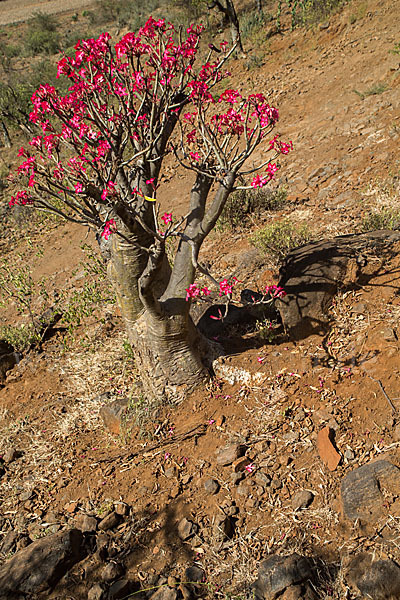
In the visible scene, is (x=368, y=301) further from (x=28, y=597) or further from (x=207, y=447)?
(x=28, y=597)

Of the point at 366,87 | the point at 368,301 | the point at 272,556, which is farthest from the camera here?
the point at 366,87

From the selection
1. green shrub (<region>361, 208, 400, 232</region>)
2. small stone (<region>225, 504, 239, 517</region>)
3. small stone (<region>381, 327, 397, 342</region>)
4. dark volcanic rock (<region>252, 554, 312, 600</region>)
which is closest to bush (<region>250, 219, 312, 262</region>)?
green shrub (<region>361, 208, 400, 232</region>)

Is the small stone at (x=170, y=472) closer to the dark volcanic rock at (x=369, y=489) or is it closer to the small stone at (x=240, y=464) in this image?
the small stone at (x=240, y=464)

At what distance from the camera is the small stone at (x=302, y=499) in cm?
256

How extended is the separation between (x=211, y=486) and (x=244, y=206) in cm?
491

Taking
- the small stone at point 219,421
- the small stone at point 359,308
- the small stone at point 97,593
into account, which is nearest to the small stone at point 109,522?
the small stone at point 97,593

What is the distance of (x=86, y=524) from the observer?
9.53ft

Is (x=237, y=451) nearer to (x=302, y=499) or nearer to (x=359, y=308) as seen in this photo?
(x=302, y=499)

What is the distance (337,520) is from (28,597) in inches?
75.1

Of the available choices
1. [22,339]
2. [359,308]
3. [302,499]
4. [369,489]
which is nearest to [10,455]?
[22,339]

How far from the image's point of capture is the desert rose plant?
2699mm

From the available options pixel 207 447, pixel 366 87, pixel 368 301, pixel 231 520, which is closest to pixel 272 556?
pixel 231 520

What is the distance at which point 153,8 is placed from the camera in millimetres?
28141

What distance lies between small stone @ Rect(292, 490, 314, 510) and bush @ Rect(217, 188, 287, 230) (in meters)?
4.85
